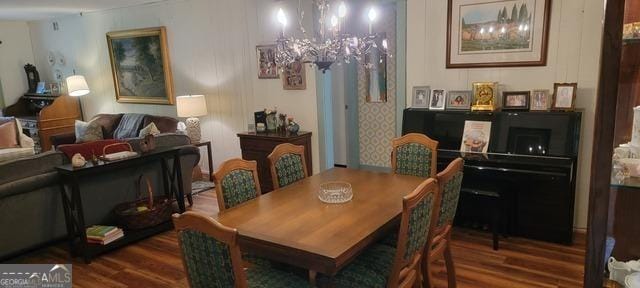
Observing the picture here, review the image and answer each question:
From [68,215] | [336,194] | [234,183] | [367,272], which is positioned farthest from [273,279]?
[68,215]

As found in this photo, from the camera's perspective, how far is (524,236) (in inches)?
132

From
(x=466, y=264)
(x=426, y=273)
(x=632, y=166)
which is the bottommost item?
(x=466, y=264)

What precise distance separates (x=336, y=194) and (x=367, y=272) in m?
0.48

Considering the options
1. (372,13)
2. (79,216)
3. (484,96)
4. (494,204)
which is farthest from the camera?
(484,96)

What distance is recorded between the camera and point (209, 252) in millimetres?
1604

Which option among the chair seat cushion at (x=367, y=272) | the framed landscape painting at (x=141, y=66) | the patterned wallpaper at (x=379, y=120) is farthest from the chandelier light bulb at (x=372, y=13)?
the framed landscape painting at (x=141, y=66)

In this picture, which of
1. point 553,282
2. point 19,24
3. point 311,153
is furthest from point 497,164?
point 19,24

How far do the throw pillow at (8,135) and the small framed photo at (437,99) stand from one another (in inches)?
206

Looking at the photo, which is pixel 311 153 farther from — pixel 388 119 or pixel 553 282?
pixel 553 282

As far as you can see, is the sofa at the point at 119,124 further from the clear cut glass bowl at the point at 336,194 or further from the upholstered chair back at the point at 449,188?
the upholstered chair back at the point at 449,188

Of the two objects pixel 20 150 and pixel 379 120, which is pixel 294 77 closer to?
pixel 379 120

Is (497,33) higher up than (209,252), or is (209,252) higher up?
(497,33)

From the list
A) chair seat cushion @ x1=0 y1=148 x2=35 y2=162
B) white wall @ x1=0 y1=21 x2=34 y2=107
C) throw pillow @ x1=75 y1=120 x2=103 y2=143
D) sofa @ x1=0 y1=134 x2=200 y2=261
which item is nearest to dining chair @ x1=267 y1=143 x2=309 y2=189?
sofa @ x1=0 y1=134 x2=200 y2=261

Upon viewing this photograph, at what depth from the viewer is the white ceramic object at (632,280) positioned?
1.50m
